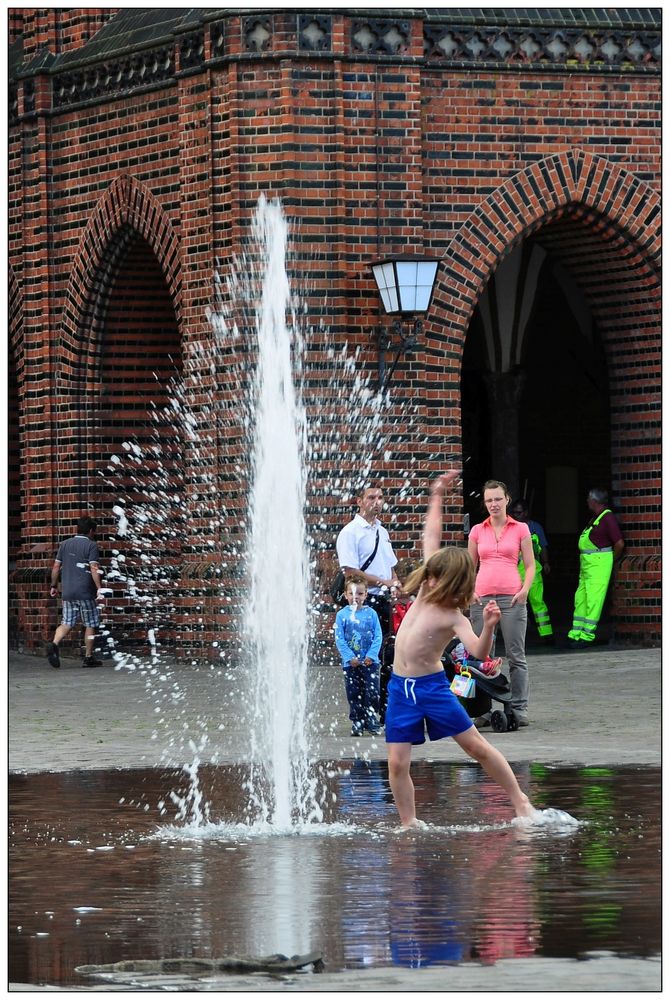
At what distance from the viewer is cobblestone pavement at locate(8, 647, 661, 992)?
12492 millimetres

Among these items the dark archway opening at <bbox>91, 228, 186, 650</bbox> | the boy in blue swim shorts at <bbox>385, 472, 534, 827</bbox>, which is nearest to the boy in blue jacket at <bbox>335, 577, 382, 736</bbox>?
the boy in blue swim shorts at <bbox>385, 472, 534, 827</bbox>

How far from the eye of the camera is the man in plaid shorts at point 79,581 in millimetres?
20094

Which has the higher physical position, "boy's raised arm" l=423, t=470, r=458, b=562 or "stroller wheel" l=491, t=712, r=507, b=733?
"boy's raised arm" l=423, t=470, r=458, b=562

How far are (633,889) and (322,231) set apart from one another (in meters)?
11.5

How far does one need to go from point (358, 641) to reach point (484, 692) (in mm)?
969

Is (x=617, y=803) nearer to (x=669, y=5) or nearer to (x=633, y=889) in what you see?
(x=633, y=889)

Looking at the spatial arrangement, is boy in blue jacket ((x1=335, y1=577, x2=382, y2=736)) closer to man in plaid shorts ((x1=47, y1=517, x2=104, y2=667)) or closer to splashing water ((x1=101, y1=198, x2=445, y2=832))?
splashing water ((x1=101, y1=198, x2=445, y2=832))

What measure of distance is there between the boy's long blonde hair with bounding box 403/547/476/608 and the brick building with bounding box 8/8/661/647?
885cm

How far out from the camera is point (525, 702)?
13.7m

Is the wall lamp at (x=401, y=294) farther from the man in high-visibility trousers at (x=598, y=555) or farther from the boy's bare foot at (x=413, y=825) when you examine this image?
the boy's bare foot at (x=413, y=825)

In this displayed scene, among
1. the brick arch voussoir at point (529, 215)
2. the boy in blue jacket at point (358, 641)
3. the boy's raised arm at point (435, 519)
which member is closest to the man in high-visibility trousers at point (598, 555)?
the brick arch voussoir at point (529, 215)

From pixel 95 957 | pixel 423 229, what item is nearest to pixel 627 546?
pixel 423 229

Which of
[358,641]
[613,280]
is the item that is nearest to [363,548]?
[358,641]

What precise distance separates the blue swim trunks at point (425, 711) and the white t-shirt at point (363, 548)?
433cm
